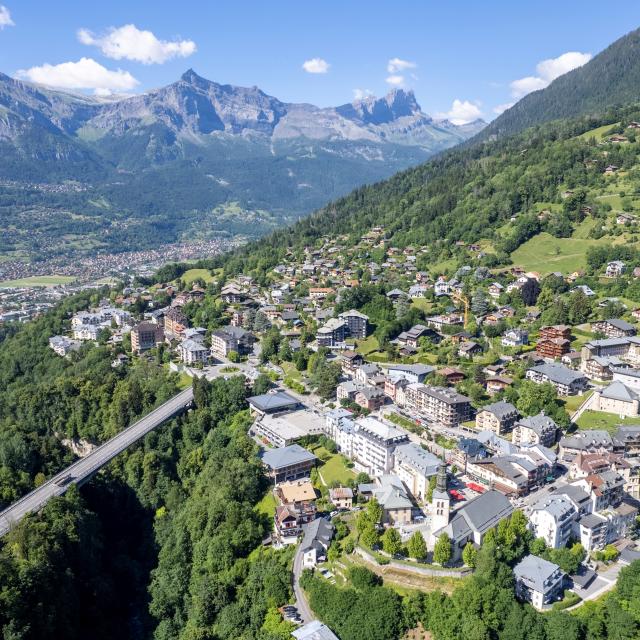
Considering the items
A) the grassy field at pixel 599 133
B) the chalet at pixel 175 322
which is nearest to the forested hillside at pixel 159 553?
the chalet at pixel 175 322

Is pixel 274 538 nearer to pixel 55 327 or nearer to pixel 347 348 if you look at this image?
pixel 347 348

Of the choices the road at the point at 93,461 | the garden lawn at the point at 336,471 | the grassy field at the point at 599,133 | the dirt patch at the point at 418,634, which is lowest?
the dirt patch at the point at 418,634

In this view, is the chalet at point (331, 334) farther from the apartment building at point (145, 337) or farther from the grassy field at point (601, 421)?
the grassy field at point (601, 421)

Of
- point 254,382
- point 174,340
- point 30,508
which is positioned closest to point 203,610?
point 30,508

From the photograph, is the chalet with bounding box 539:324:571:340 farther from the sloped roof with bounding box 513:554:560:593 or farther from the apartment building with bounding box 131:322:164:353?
the apartment building with bounding box 131:322:164:353

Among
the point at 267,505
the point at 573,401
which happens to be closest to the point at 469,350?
the point at 573,401

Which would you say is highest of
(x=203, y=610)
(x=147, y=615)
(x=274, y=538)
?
(x=274, y=538)
